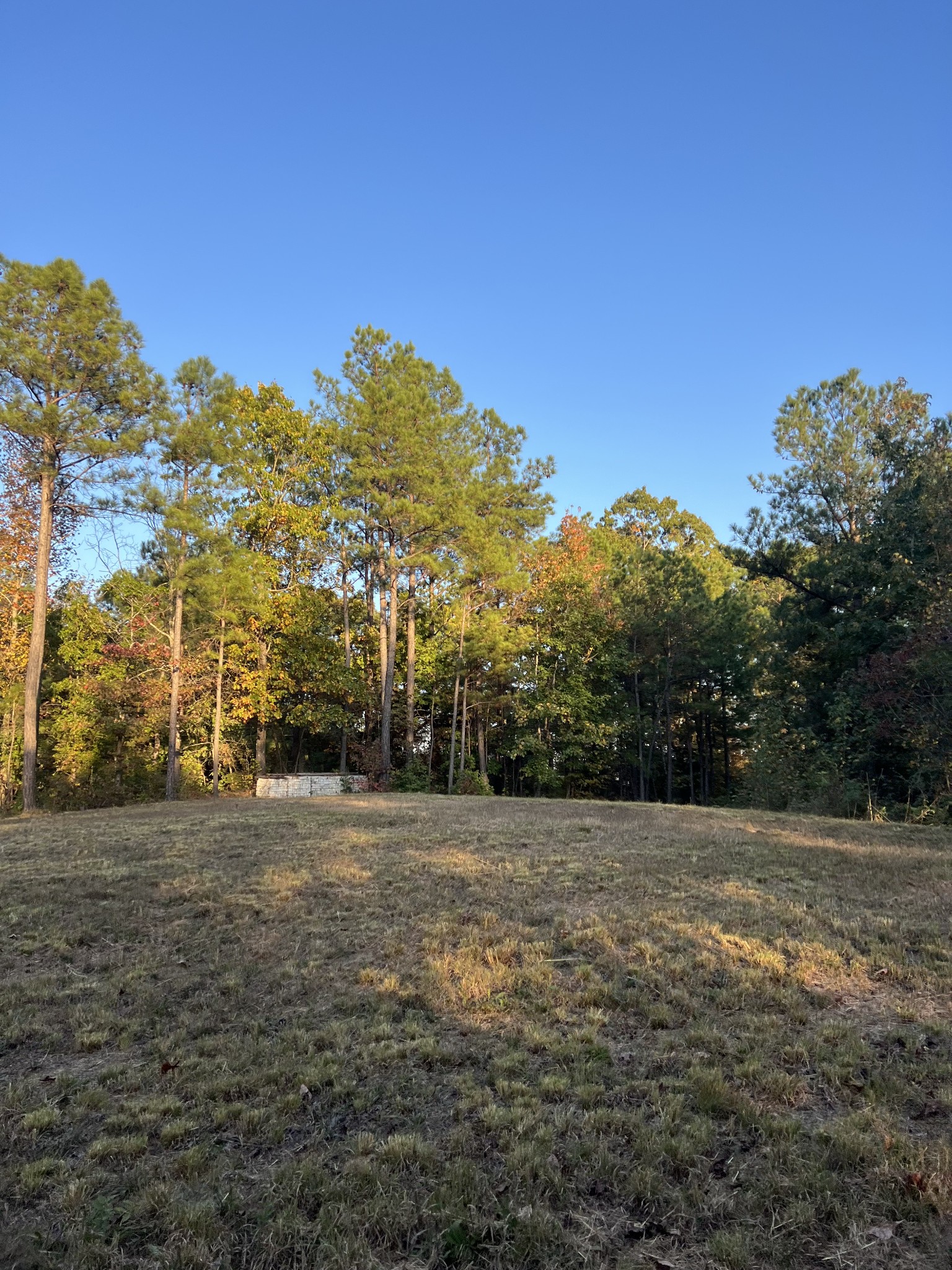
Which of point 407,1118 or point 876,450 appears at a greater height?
point 876,450

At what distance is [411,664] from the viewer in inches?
922

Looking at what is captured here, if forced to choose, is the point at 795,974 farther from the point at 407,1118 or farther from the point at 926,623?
the point at 926,623

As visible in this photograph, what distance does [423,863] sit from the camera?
766 centimetres

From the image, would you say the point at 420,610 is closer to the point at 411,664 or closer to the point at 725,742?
the point at 411,664

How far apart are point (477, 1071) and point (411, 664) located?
20.4 metres

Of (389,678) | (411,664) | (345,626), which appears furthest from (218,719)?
(411,664)

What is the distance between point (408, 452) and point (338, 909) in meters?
17.2

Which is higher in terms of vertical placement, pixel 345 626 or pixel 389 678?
pixel 345 626

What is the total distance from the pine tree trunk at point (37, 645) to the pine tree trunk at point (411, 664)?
10707 millimetres

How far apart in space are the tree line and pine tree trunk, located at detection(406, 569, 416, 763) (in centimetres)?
11

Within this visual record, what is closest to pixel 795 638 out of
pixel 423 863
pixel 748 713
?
pixel 748 713

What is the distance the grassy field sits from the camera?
7.13 ft

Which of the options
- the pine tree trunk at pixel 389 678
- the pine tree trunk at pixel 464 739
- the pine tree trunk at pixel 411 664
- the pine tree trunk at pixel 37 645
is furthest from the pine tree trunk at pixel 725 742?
the pine tree trunk at pixel 37 645

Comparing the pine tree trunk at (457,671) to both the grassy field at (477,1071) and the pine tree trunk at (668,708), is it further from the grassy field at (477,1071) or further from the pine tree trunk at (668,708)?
the grassy field at (477,1071)
